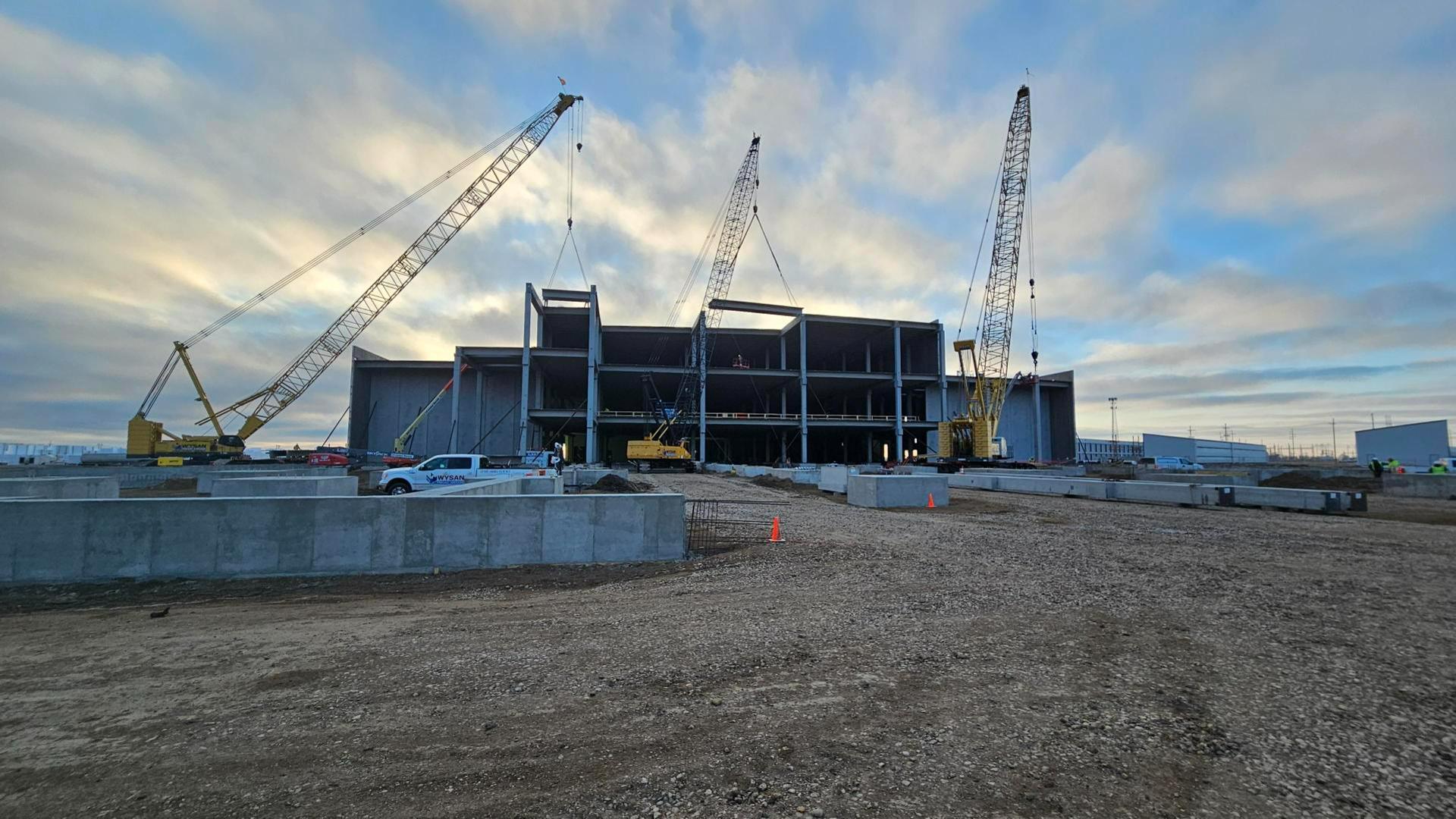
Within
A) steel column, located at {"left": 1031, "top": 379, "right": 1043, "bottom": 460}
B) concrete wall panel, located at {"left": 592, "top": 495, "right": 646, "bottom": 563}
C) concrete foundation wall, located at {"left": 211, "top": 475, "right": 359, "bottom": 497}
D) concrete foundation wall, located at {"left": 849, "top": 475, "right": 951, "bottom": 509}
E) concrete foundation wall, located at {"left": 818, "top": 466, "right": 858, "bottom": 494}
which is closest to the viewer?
concrete wall panel, located at {"left": 592, "top": 495, "right": 646, "bottom": 563}

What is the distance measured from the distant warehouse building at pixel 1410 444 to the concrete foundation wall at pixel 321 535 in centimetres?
6464

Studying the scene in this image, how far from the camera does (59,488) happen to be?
14648 mm

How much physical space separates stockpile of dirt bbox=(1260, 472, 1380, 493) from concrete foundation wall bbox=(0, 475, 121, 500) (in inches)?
1591

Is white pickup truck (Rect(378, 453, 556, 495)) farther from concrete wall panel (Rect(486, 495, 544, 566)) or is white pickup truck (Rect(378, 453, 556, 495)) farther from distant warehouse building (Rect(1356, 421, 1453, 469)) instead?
distant warehouse building (Rect(1356, 421, 1453, 469))

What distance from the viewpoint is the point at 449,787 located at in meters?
3.37

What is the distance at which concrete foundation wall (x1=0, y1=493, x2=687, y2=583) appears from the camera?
8438 mm

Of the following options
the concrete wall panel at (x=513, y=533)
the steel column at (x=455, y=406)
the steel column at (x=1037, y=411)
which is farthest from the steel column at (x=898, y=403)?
the concrete wall panel at (x=513, y=533)

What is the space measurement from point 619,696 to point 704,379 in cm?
5562

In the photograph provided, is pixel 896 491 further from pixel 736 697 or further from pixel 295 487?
pixel 295 487

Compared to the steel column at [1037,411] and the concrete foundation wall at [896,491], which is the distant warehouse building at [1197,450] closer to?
the steel column at [1037,411]

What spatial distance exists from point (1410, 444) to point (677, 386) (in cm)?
6467

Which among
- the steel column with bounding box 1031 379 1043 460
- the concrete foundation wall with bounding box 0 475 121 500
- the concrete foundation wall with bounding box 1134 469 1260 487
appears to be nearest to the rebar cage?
the concrete foundation wall with bounding box 0 475 121 500

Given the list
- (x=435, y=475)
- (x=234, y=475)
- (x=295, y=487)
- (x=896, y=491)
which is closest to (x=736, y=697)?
(x=295, y=487)

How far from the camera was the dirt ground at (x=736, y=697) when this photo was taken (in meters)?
3.35
